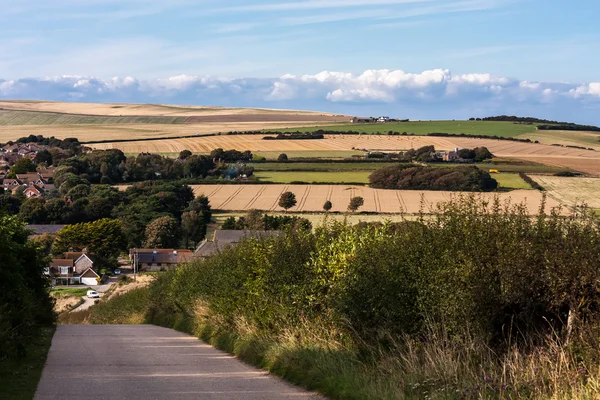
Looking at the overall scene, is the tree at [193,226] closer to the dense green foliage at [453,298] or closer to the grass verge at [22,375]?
the grass verge at [22,375]

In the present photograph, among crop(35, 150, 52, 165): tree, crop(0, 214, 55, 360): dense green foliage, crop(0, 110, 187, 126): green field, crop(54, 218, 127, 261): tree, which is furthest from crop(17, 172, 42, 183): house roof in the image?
crop(0, 214, 55, 360): dense green foliage

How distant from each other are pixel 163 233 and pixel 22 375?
204 ft

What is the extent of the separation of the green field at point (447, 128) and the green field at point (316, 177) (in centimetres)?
4425

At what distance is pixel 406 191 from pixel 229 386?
206 ft

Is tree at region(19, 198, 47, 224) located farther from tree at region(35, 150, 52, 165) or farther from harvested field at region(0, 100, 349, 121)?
harvested field at region(0, 100, 349, 121)

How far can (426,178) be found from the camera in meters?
74.8

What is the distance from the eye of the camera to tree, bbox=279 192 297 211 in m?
72.2

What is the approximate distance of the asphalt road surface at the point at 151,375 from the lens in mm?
12188

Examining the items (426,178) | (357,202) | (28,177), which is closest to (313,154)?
(426,178)

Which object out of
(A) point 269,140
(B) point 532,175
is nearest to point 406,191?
(B) point 532,175

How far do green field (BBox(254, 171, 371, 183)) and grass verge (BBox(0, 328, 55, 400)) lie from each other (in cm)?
6380

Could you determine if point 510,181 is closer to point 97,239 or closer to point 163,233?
point 163,233

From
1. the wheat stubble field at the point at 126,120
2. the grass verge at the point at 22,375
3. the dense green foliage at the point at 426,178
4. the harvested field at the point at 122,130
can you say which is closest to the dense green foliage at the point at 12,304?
the grass verge at the point at 22,375

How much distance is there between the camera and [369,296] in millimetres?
13305
